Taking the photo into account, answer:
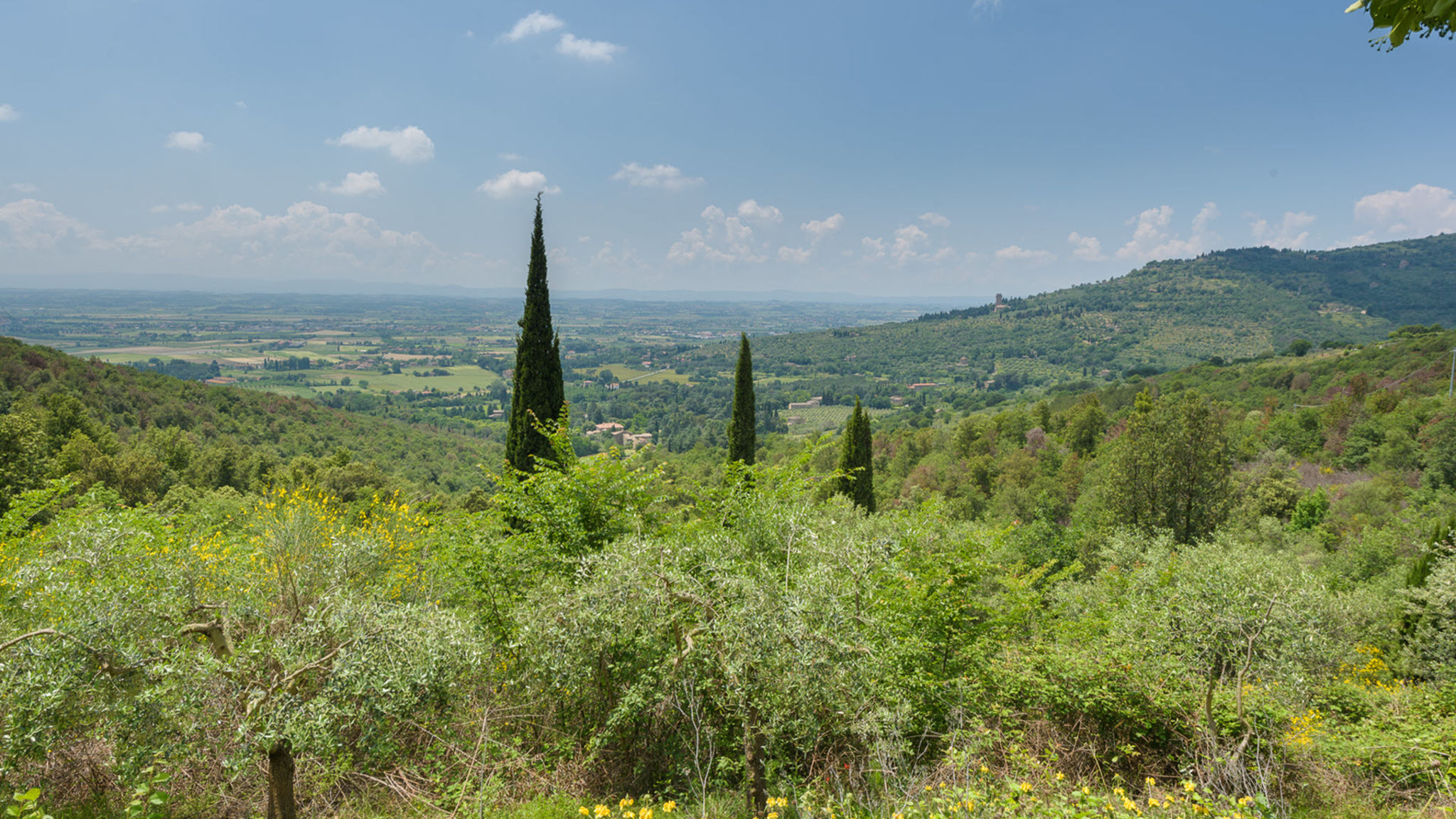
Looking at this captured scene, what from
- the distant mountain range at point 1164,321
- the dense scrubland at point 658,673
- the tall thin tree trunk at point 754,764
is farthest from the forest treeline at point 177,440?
the distant mountain range at point 1164,321

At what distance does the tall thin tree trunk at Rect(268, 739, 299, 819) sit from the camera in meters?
4.16

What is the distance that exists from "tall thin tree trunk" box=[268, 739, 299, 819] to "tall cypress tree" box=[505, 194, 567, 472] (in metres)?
8.33

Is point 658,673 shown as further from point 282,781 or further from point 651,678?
point 282,781

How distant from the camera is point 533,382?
42.9ft

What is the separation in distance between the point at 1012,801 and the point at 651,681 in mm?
2987

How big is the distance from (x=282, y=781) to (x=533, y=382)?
9.53 m

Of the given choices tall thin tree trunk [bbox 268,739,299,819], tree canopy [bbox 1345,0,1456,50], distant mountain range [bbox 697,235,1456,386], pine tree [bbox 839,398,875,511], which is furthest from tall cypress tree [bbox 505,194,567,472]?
distant mountain range [bbox 697,235,1456,386]

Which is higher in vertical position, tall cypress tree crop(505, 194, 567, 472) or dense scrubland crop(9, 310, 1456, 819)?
tall cypress tree crop(505, 194, 567, 472)

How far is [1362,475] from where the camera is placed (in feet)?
87.1

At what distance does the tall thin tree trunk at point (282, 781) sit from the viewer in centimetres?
416

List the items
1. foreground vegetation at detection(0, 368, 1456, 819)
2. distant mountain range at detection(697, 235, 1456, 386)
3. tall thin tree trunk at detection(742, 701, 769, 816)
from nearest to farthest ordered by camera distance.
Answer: foreground vegetation at detection(0, 368, 1456, 819) → tall thin tree trunk at detection(742, 701, 769, 816) → distant mountain range at detection(697, 235, 1456, 386)

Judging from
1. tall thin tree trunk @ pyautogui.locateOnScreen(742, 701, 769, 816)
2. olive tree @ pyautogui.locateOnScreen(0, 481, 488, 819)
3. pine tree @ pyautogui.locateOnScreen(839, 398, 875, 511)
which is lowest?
pine tree @ pyautogui.locateOnScreen(839, 398, 875, 511)

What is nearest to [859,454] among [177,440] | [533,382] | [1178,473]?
[1178,473]

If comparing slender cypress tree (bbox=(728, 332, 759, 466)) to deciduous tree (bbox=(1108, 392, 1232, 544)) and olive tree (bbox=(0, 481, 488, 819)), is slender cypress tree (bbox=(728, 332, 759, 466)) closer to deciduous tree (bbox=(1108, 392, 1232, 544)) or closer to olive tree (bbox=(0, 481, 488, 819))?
olive tree (bbox=(0, 481, 488, 819))
